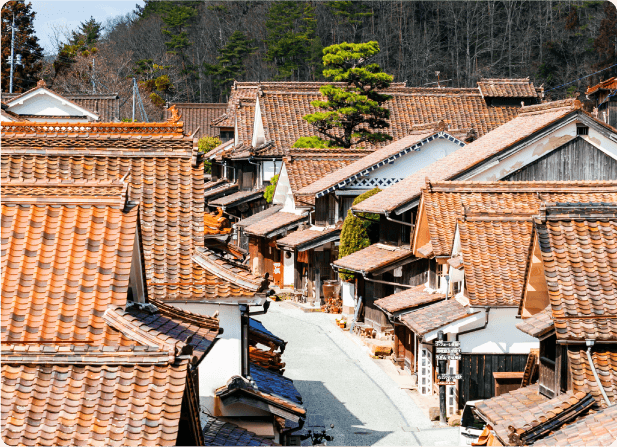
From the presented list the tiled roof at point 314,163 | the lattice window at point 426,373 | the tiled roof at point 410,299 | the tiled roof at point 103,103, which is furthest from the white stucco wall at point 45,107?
the lattice window at point 426,373

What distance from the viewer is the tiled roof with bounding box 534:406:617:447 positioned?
8.14 meters

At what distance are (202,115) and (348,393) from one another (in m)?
50.0

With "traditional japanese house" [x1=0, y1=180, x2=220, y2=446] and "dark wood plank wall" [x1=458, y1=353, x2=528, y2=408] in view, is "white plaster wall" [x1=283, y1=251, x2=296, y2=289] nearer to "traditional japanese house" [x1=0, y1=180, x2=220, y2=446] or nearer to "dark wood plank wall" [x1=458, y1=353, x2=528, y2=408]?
"dark wood plank wall" [x1=458, y1=353, x2=528, y2=408]

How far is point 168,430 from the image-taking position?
6.61 metres

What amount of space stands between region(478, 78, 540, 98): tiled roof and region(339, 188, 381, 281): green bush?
1994 cm

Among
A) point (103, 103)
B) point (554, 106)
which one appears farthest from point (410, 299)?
point (103, 103)

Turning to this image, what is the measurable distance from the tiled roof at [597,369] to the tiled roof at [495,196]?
11401 mm

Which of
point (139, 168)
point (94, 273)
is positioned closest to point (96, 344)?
point (94, 273)

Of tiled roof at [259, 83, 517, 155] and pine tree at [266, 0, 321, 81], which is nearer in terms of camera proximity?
tiled roof at [259, 83, 517, 155]

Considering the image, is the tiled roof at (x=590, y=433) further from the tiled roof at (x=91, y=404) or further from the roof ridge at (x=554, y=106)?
the roof ridge at (x=554, y=106)

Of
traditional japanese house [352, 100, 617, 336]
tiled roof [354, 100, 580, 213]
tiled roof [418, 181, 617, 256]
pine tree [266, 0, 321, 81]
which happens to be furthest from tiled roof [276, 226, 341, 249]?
pine tree [266, 0, 321, 81]

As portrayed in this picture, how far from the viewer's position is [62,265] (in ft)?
27.5

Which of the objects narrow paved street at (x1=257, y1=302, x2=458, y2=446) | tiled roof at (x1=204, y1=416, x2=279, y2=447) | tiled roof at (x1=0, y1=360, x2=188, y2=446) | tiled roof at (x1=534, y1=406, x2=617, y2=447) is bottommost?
narrow paved street at (x1=257, y1=302, x2=458, y2=446)

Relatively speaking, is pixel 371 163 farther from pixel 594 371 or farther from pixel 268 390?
pixel 594 371
